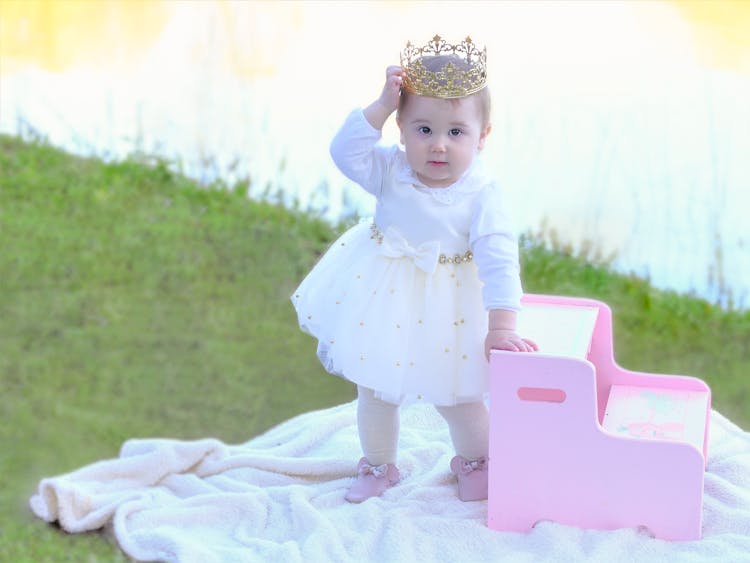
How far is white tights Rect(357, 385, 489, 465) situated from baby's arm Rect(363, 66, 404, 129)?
54 cm

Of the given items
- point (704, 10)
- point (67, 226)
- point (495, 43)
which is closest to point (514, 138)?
point (495, 43)

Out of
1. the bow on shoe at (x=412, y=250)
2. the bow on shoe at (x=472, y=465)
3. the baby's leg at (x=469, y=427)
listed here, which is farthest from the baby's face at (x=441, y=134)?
the bow on shoe at (x=472, y=465)

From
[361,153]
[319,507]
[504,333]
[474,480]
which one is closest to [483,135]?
[361,153]

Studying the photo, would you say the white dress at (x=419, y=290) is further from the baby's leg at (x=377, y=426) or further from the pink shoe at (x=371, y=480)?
the pink shoe at (x=371, y=480)

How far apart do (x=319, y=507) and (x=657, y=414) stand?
0.72 meters

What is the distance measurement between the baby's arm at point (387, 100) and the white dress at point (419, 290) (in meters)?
0.02

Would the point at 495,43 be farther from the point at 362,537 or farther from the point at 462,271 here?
the point at 362,537

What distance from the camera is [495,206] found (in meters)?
2.16

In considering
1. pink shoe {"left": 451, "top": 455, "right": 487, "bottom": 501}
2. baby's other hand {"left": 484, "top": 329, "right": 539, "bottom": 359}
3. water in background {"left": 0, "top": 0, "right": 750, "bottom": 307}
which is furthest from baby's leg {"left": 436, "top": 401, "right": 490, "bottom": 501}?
water in background {"left": 0, "top": 0, "right": 750, "bottom": 307}

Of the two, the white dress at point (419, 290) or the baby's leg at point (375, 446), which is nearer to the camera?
the white dress at point (419, 290)

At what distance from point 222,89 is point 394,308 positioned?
231 centimetres

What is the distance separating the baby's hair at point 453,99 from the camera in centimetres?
211

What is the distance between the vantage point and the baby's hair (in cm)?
211

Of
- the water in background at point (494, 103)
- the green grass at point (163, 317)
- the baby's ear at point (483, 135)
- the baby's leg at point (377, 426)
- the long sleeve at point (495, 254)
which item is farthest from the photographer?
the water in background at point (494, 103)
